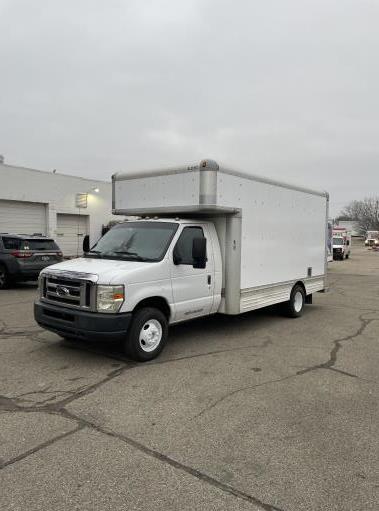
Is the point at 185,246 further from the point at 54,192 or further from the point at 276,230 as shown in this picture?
the point at 54,192

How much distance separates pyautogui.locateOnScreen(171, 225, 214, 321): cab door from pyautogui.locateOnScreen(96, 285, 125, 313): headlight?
107 centimetres

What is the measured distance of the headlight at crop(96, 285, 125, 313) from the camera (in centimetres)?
561

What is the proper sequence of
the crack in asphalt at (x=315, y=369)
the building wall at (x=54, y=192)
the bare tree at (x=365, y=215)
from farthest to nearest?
the bare tree at (x=365, y=215)
the building wall at (x=54, y=192)
the crack in asphalt at (x=315, y=369)

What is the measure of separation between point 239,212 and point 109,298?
116 inches

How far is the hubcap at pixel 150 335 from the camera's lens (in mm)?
6020

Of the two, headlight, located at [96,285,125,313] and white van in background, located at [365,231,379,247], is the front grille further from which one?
white van in background, located at [365,231,379,247]

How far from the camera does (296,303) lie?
31.8 ft

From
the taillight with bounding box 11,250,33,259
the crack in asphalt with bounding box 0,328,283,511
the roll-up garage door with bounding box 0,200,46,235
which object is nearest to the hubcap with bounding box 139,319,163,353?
the crack in asphalt with bounding box 0,328,283,511

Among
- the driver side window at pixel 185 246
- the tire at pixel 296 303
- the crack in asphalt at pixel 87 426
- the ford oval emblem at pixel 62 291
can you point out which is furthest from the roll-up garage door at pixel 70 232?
the crack in asphalt at pixel 87 426

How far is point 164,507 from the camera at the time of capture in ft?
9.36

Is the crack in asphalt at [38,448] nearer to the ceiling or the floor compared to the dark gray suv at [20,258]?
nearer to the floor

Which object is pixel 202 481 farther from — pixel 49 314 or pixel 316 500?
pixel 49 314

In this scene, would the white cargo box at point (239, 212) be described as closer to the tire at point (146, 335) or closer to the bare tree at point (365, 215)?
the tire at point (146, 335)

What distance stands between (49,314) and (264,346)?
3385 mm
